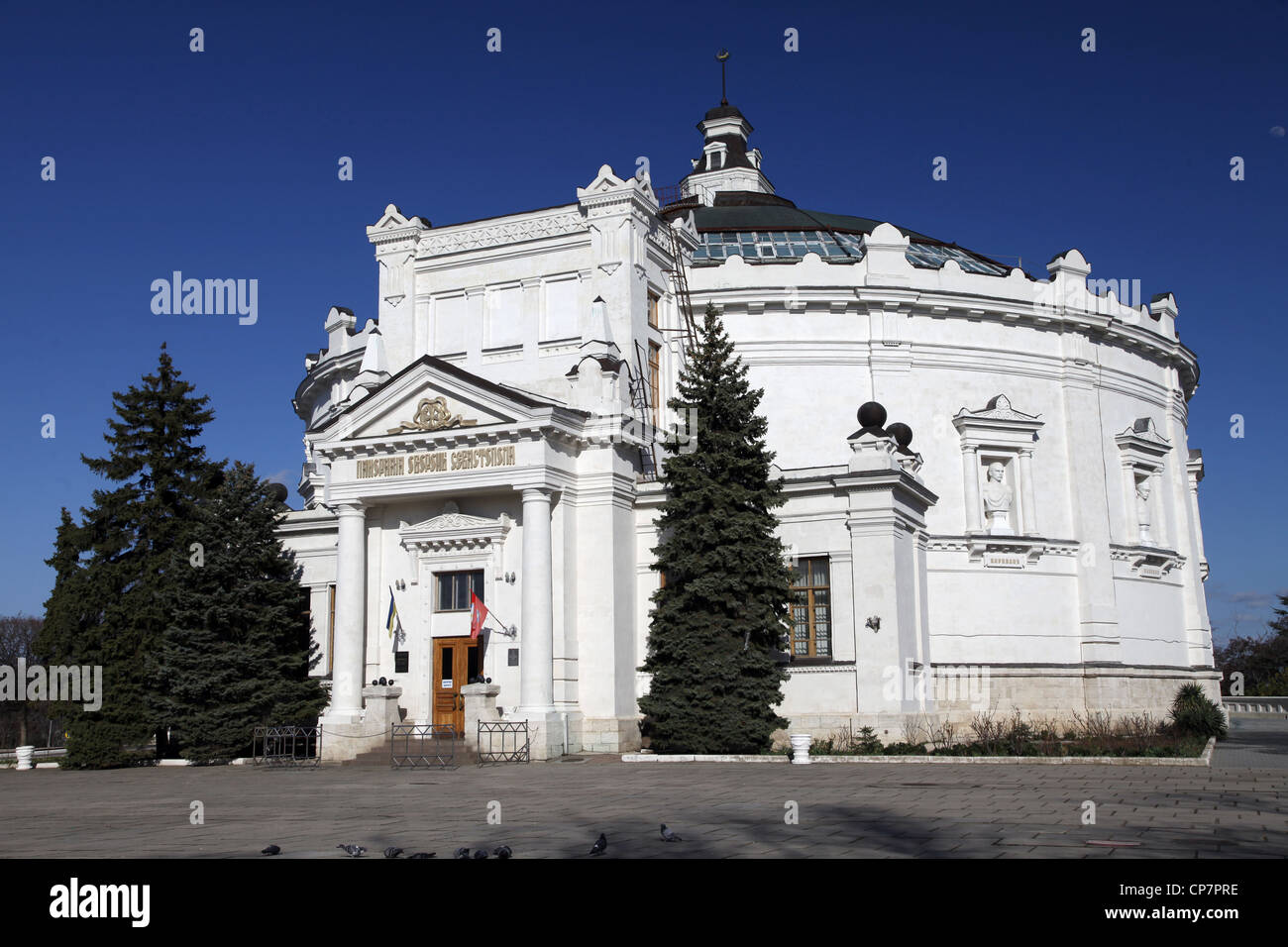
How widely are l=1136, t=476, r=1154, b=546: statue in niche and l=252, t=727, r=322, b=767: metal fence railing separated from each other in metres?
27.9

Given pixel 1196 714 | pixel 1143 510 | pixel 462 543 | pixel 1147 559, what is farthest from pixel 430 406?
pixel 1143 510

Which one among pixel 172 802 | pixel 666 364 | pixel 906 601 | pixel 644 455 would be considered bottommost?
pixel 172 802

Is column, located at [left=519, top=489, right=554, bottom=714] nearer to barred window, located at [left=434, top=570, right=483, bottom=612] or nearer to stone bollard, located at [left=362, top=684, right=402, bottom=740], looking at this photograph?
barred window, located at [left=434, top=570, right=483, bottom=612]

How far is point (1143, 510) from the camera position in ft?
131

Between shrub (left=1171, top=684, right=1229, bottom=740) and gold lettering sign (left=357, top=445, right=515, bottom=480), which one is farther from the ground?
gold lettering sign (left=357, top=445, right=515, bottom=480)

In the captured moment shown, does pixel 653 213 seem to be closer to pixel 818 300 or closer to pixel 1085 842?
pixel 818 300

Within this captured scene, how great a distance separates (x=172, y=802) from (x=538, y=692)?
10612 millimetres

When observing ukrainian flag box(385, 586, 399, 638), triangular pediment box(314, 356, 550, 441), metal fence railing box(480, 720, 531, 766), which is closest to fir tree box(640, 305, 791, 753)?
metal fence railing box(480, 720, 531, 766)

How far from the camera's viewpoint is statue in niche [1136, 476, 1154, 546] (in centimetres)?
3959

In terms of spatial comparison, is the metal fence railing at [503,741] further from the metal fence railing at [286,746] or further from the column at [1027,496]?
the column at [1027,496]

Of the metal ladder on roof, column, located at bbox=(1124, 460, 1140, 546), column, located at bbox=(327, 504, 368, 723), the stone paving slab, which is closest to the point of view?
the stone paving slab

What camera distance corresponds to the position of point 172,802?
1747cm

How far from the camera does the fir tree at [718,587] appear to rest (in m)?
25.1
